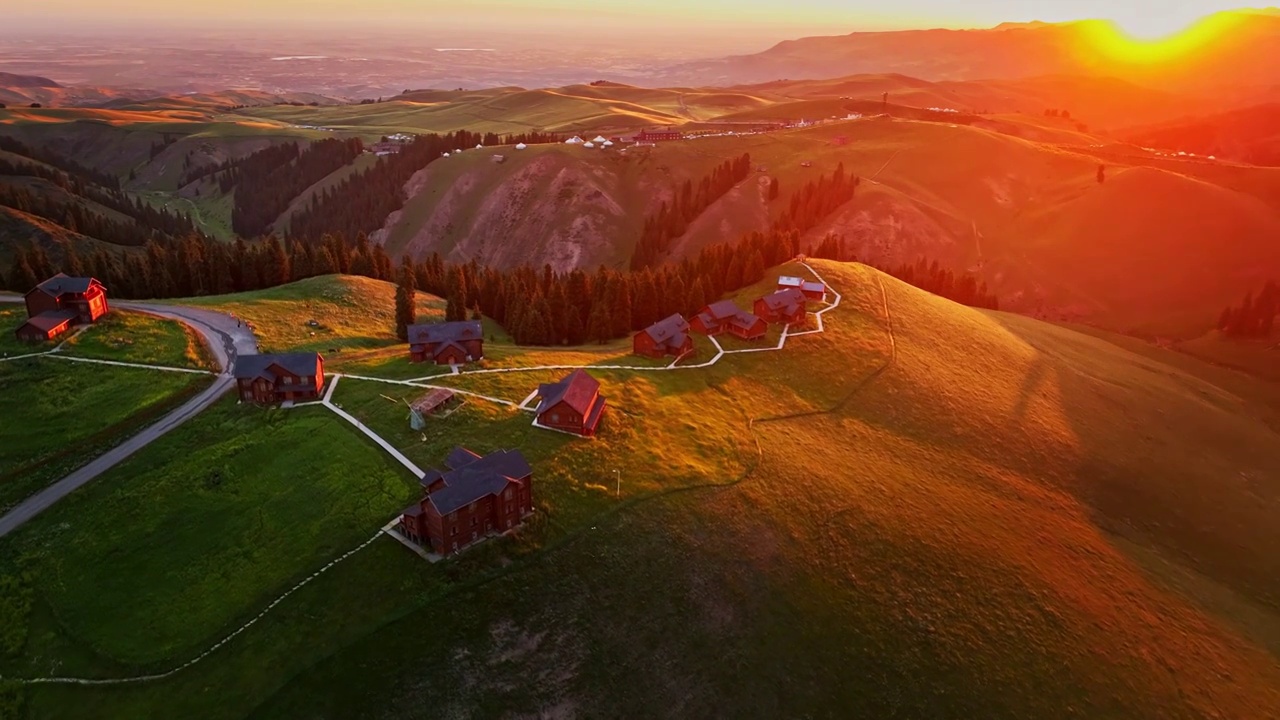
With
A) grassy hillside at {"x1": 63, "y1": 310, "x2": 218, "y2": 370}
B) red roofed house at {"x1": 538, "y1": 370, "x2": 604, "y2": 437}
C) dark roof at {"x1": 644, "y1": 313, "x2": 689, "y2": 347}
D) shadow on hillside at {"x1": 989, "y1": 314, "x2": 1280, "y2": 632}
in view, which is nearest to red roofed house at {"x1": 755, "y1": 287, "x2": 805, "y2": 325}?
dark roof at {"x1": 644, "y1": 313, "x2": 689, "y2": 347}

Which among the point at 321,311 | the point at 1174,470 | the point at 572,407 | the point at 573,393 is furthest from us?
the point at 321,311

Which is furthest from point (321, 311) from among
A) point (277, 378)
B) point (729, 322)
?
point (729, 322)

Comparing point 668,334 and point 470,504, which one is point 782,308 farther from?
point 470,504

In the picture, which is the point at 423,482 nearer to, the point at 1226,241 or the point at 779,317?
the point at 779,317

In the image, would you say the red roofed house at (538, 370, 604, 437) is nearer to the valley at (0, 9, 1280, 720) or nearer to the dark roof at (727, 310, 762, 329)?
the valley at (0, 9, 1280, 720)

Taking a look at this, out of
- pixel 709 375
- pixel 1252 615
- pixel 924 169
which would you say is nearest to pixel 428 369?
pixel 709 375

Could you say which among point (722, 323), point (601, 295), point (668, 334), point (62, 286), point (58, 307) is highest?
point (62, 286)
